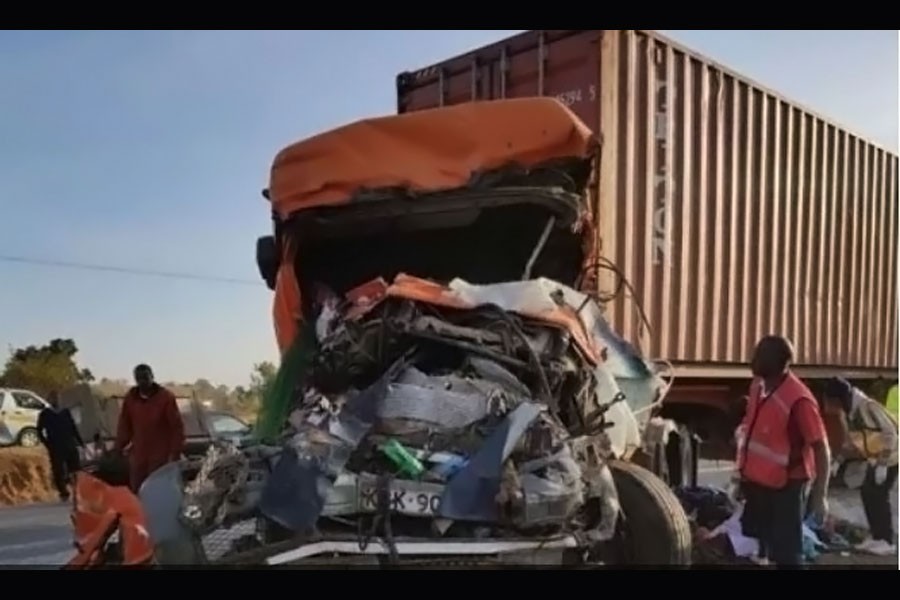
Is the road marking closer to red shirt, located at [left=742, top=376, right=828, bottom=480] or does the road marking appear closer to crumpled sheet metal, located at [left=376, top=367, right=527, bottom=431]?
crumpled sheet metal, located at [left=376, top=367, right=527, bottom=431]

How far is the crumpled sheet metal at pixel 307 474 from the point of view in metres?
3.08

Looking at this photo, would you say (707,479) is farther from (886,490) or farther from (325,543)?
(325,543)

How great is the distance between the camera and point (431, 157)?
174 inches

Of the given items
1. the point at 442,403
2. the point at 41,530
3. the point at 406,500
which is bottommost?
the point at 41,530

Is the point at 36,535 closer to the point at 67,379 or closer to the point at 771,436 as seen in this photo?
the point at 67,379

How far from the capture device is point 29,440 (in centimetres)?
616

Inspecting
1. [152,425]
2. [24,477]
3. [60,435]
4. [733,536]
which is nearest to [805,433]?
[733,536]

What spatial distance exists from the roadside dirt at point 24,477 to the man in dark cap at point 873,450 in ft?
15.9

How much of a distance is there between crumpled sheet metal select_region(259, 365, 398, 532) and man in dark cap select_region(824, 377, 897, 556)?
9.73 ft

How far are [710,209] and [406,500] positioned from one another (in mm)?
3558

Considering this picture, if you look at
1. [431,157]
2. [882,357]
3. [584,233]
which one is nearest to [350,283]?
[431,157]

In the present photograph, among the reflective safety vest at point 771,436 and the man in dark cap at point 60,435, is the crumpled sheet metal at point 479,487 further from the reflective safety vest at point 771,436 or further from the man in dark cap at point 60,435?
the man in dark cap at point 60,435

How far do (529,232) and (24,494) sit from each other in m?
4.39

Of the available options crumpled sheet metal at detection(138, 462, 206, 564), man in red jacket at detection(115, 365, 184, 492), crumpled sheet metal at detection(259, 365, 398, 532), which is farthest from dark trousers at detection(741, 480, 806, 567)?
man in red jacket at detection(115, 365, 184, 492)
